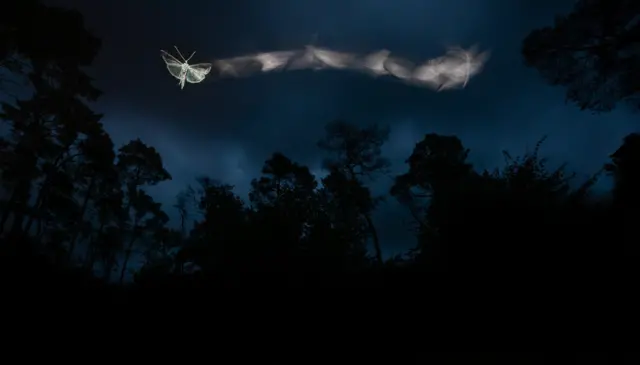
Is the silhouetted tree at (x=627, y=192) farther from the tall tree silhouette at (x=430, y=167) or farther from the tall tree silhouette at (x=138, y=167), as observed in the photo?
the tall tree silhouette at (x=138, y=167)

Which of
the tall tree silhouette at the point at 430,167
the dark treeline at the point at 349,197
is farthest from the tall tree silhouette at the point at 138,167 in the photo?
the tall tree silhouette at the point at 430,167

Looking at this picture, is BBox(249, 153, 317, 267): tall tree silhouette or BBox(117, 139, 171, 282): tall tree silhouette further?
BBox(117, 139, 171, 282): tall tree silhouette

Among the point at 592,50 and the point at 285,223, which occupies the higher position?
the point at 592,50

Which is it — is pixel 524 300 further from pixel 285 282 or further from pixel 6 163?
pixel 6 163

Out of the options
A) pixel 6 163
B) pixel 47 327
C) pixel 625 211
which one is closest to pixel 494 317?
pixel 625 211

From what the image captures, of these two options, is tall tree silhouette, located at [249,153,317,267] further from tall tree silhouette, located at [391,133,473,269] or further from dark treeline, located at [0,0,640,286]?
tall tree silhouette, located at [391,133,473,269]

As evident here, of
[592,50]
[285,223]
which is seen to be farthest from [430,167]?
[285,223]

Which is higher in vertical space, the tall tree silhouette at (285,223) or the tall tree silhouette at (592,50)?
the tall tree silhouette at (592,50)

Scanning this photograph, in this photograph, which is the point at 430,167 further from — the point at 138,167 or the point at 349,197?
the point at 138,167

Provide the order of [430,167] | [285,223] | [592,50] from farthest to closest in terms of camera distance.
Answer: [430,167] < [592,50] < [285,223]

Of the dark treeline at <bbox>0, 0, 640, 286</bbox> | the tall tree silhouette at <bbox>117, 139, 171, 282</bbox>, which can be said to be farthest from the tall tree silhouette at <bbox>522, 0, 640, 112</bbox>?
the tall tree silhouette at <bbox>117, 139, 171, 282</bbox>

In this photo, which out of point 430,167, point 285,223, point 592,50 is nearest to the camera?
point 285,223
